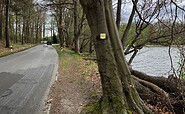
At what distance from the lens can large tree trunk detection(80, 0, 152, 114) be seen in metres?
5.42

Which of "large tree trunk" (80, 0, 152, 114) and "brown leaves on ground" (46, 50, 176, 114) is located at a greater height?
"large tree trunk" (80, 0, 152, 114)

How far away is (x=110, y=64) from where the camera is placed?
18.3 ft

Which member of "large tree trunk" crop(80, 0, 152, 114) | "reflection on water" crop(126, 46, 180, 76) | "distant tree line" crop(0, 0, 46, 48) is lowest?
"reflection on water" crop(126, 46, 180, 76)

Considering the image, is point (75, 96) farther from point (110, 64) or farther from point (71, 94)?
point (110, 64)

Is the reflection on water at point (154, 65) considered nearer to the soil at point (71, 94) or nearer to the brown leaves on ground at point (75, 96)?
the soil at point (71, 94)

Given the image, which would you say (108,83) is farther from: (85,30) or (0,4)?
(0,4)

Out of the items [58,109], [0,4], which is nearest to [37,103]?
[58,109]

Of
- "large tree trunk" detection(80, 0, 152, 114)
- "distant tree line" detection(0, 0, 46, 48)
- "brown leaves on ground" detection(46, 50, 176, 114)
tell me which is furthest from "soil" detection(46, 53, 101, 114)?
"distant tree line" detection(0, 0, 46, 48)

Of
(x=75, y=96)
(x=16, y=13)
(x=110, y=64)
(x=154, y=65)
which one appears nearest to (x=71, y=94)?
(x=75, y=96)

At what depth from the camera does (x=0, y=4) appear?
32.4 metres

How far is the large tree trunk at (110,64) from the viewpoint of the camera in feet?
17.8

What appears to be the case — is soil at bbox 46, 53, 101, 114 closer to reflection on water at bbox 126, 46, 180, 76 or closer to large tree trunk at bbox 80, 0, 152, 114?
large tree trunk at bbox 80, 0, 152, 114

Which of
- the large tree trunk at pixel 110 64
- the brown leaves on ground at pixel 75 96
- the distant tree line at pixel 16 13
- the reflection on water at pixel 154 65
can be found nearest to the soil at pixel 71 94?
the brown leaves on ground at pixel 75 96

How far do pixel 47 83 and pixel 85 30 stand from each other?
77.2 ft
